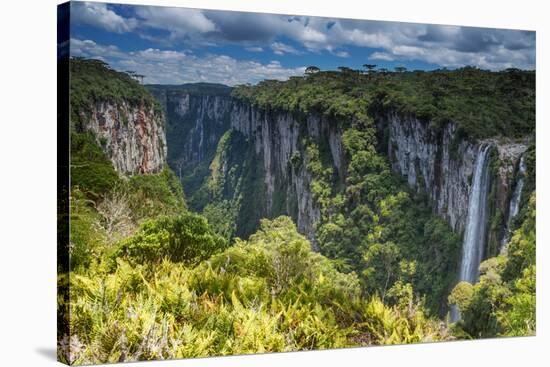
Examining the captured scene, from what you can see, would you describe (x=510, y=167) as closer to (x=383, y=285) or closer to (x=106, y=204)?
(x=383, y=285)

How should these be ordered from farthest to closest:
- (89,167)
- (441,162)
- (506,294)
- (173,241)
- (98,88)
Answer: (506,294) → (441,162) → (173,241) → (98,88) → (89,167)

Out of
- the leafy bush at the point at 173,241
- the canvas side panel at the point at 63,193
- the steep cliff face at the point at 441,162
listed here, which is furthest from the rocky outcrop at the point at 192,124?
the steep cliff face at the point at 441,162

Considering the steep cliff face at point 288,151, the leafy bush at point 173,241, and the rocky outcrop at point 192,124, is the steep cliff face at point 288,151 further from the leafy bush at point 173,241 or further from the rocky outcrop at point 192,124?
the leafy bush at point 173,241

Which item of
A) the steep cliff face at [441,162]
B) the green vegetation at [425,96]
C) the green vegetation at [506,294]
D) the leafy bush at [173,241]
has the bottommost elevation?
the green vegetation at [506,294]

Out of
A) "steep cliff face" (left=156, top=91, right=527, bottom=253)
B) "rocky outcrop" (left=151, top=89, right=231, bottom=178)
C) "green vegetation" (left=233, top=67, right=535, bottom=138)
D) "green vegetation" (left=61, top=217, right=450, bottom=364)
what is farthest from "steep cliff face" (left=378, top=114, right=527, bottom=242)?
"rocky outcrop" (left=151, top=89, right=231, bottom=178)

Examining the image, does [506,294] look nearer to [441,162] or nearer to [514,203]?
[514,203]

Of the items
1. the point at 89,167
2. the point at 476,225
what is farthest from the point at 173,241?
the point at 476,225

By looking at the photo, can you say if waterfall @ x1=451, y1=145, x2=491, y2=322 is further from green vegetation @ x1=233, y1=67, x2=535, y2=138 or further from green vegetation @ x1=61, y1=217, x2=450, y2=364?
green vegetation @ x1=61, y1=217, x2=450, y2=364

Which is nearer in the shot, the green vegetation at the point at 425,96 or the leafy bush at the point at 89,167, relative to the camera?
the leafy bush at the point at 89,167
